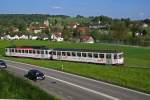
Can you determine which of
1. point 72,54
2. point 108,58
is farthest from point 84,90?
point 72,54

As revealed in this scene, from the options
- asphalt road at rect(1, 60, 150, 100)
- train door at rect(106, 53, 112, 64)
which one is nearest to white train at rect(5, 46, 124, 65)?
train door at rect(106, 53, 112, 64)

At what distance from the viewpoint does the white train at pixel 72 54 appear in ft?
203

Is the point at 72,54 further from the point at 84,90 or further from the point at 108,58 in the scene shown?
the point at 84,90

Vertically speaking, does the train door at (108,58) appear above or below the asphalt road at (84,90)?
above

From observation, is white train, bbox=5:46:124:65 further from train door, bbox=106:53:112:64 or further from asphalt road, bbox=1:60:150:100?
asphalt road, bbox=1:60:150:100

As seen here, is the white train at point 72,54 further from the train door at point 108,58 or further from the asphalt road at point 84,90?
the asphalt road at point 84,90

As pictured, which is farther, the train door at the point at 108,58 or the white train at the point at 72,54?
the white train at the point at 72,54

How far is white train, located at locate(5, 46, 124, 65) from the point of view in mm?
61756

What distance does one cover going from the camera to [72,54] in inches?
2753

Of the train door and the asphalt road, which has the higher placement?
the train door

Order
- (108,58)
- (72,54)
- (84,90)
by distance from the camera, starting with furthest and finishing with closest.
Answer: (72,54), (108,58), (84,90)

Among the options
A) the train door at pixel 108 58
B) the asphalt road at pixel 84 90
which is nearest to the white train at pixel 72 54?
the train door at pixel 108 58

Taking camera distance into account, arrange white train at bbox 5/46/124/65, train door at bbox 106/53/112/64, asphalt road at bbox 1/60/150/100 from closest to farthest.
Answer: asphalt road at bbox 1/60/150/100 → train door at bbox 106/53/112/64 → white train at bbox 5/46/124/65

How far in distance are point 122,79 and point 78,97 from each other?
15.2 m
